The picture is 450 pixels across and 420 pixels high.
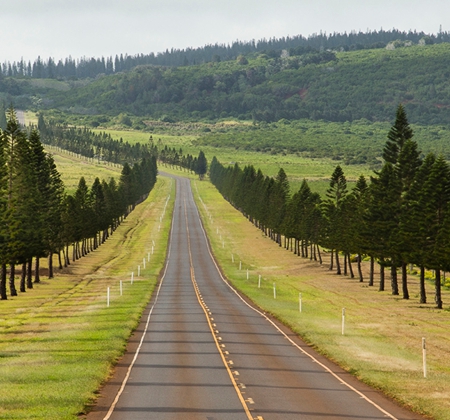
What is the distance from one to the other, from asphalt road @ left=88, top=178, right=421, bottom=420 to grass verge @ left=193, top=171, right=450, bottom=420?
92 cm

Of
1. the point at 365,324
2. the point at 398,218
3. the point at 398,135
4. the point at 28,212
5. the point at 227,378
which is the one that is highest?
the point at 398,135

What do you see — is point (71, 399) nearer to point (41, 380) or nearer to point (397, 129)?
point (41, 380)

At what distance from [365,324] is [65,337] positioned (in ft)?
63.6

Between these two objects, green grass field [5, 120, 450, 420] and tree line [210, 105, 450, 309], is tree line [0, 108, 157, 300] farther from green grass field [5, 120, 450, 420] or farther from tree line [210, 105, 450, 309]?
tree line [210, 105, 450, 309]

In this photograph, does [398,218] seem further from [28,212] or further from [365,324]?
[28,212]

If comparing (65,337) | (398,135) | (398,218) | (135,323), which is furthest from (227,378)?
(398,135)

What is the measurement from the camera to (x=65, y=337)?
39625 millimetres

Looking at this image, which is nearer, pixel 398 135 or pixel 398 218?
pixel 398 218

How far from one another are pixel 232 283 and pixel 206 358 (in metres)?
51.4

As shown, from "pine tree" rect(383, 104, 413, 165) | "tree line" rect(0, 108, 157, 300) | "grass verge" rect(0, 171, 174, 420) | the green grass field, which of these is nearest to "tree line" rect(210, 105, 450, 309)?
"pine tree" rect(383, 104, 413, 165)

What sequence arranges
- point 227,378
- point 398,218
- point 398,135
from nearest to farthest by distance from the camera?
point 227,378, point 398,218, point 398,135

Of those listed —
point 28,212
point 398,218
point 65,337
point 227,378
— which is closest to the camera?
point 227,378

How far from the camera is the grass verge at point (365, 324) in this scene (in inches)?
1081

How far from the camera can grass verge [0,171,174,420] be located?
23328mm
